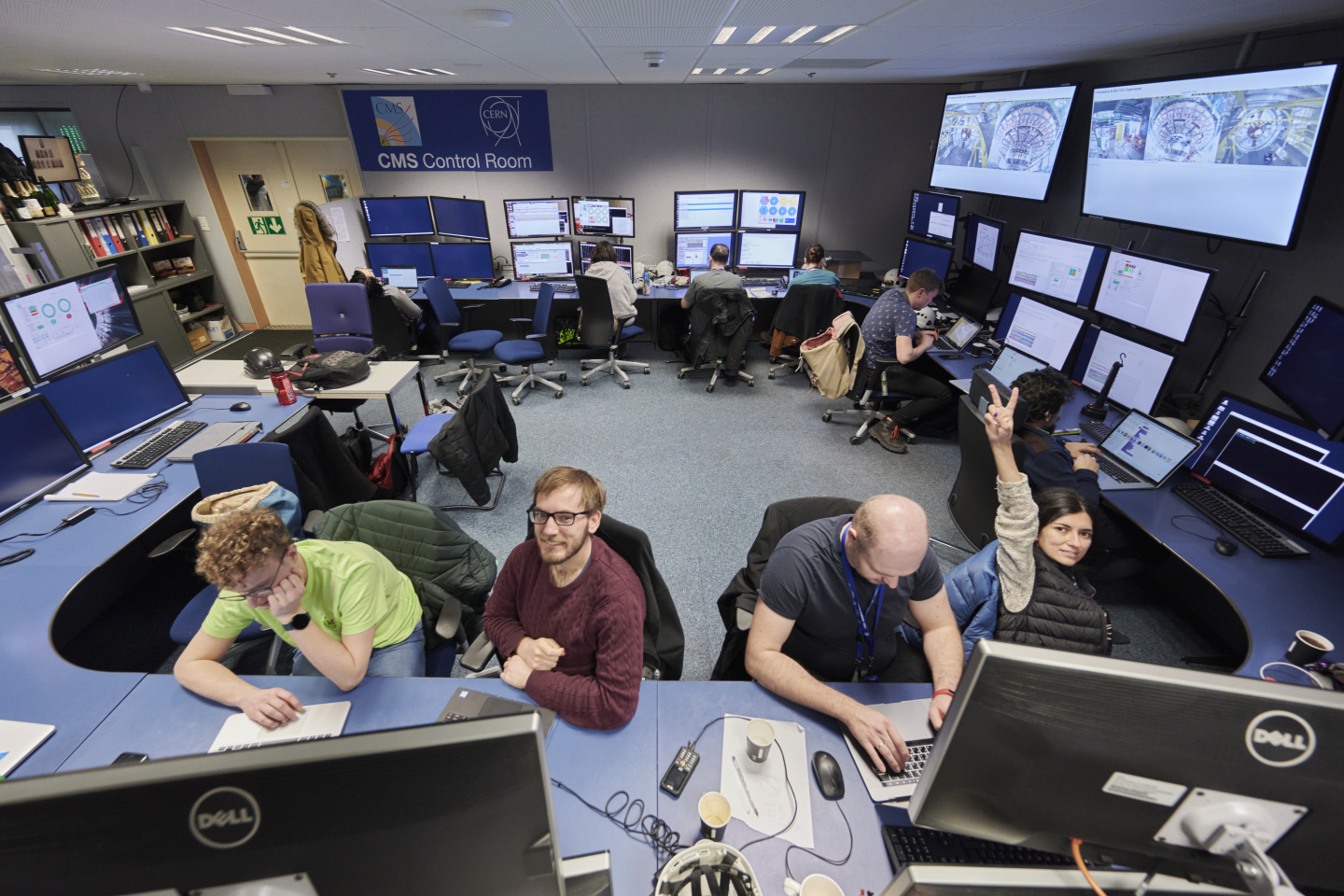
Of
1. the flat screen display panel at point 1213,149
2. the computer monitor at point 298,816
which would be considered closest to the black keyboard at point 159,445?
the computer monitor at point 298,816

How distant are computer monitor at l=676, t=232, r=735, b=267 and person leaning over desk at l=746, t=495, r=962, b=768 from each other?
4.75 meters

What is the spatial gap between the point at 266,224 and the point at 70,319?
417 cm

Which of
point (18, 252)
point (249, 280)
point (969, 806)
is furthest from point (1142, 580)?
point (249, 280)

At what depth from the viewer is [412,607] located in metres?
1.79

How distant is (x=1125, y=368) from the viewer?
2934 mm

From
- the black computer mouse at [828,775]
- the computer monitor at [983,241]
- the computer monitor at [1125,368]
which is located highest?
the computer monitor at [983,241]

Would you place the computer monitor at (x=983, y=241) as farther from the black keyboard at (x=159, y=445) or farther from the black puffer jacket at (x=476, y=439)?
the black keyboard at (x=159, y=445)

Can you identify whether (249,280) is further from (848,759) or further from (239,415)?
(848,759)

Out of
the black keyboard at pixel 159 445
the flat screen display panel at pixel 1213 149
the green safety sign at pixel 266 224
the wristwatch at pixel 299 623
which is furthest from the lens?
the green safety sign at pixel 266 224

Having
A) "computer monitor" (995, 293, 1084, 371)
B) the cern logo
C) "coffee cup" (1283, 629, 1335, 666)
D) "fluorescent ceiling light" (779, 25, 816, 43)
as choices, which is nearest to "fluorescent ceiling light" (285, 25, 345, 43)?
"fluorescent ceiling light" (779, 25, 816, 43)

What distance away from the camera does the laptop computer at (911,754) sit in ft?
4.19

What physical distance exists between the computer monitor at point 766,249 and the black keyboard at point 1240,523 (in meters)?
4.15

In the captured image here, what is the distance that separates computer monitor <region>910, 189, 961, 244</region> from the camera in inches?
187

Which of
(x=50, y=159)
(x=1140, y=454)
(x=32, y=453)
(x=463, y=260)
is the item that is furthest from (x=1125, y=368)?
(x=50, y=159)
